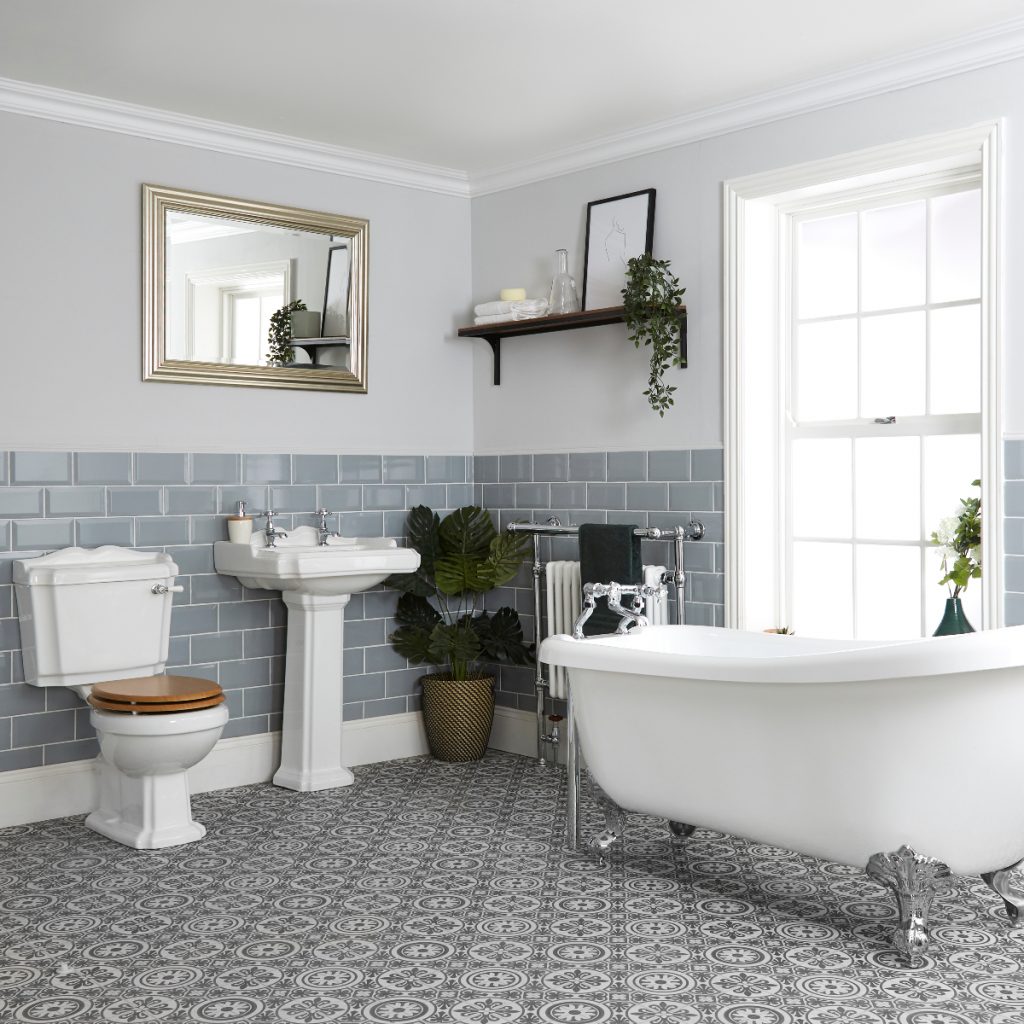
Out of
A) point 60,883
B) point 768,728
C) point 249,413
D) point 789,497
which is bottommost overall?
point 60,883

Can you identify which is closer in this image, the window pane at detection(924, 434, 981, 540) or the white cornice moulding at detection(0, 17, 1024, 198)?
the white cornice moulding at detection(0, 17, 1024, 198)

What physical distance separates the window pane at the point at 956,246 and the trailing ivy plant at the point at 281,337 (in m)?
2.39

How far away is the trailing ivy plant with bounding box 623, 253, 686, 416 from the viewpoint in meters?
4.43

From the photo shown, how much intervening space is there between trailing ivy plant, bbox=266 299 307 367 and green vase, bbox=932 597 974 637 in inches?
103

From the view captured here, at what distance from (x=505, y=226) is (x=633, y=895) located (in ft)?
9.82

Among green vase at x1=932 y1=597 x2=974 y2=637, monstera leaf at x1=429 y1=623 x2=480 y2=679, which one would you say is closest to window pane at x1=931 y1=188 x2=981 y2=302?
green vase at x1=932 y1=597 x2=974 y2=637

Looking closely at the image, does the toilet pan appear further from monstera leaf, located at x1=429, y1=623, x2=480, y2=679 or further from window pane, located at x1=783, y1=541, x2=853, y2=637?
window pane, located at x1=783, y1=541, x2=853, y2=637

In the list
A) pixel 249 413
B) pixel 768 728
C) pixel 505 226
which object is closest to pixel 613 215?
pixel 505 226

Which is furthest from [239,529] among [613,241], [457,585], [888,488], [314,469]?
[888,488]

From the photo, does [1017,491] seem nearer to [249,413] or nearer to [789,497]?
[789,497]

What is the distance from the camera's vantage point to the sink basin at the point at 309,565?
171 inches

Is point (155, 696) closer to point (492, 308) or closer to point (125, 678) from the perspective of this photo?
point (125, 678)

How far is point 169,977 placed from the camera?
279cm

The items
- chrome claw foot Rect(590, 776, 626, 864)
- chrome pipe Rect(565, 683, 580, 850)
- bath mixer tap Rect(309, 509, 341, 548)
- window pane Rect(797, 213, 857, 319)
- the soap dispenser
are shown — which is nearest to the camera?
chrome claw foot Rect(590, 776, 626, 864)
